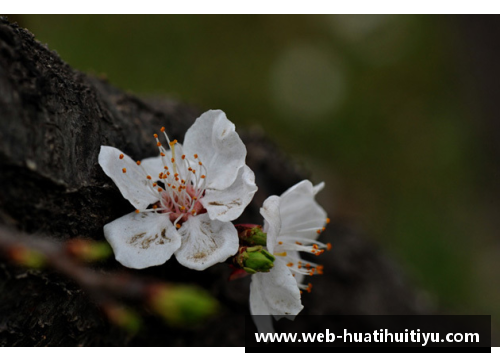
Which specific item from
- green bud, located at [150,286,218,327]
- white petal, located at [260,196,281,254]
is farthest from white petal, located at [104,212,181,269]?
green bud, located at [150,286,218,327]

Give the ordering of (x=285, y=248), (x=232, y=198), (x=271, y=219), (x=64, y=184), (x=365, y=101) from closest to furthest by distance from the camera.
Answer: (x=64, y=184) → (x=271, y=219) → (x=232, y=198) → (x=285, y=248) → (x=365, y=101)

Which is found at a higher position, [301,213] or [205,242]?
[301,213]

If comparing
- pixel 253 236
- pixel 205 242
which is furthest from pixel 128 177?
pixel 253 236

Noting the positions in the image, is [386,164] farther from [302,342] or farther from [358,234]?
[302,342]

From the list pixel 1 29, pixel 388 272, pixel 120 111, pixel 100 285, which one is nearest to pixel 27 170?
pixel 1 29

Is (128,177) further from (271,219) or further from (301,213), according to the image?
(301,213)
